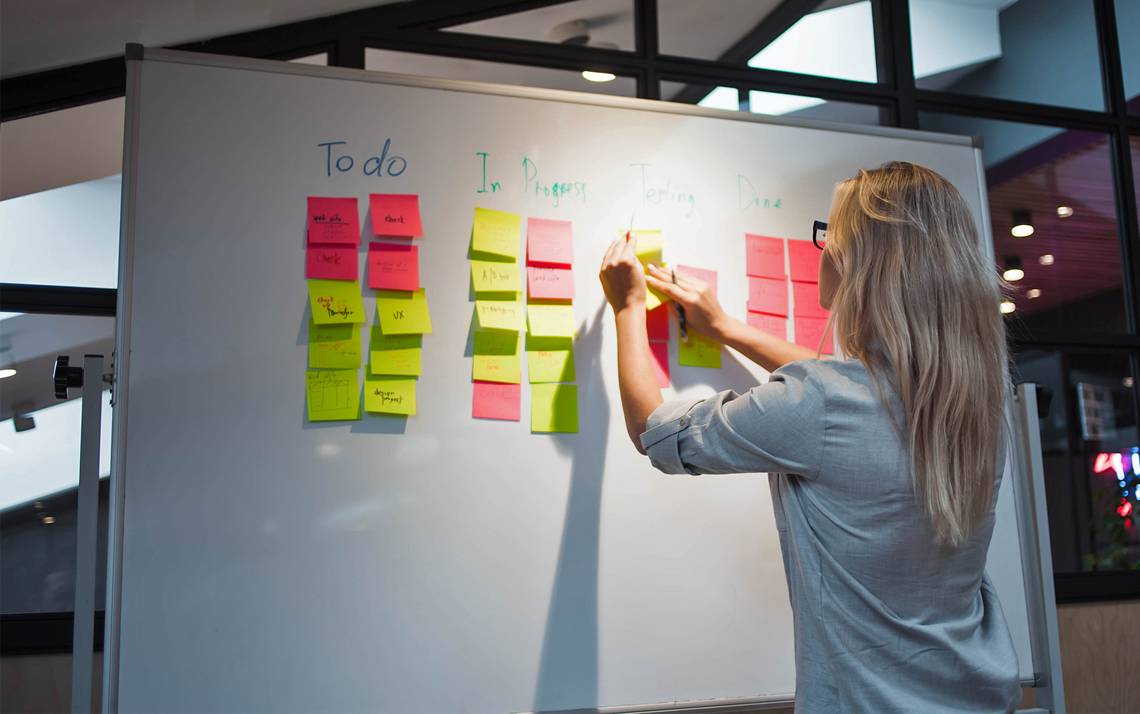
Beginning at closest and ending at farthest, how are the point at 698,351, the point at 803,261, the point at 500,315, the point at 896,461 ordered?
the point at 896,461 → the point at 500,315 → the point at 698,351 → the point at 803,261

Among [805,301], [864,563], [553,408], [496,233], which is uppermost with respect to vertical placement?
[496,233]

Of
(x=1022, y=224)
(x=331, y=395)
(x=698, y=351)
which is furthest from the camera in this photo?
(x=1022, y=224)

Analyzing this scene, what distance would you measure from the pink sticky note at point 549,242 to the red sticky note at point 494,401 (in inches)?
9.7

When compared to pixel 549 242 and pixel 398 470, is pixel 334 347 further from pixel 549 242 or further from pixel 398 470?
pixel 549 242

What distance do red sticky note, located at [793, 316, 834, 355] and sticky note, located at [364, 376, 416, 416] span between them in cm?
79

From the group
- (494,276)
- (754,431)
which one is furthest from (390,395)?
(754,431)

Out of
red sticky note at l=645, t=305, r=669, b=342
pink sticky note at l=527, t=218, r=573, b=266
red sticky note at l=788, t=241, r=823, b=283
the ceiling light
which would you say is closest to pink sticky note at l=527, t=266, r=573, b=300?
pink sticky note at l=527, t=218, r=573, b=266

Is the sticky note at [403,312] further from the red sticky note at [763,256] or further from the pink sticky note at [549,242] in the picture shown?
the red sticky note at [763,256]

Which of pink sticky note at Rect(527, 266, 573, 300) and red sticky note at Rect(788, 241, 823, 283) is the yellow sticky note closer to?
pink sticky note at Rect(527, 266, 573, 300)

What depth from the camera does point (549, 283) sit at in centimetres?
170

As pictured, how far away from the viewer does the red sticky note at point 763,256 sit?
184 centimetres

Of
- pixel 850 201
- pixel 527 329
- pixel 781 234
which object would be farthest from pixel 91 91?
pixel 850 201

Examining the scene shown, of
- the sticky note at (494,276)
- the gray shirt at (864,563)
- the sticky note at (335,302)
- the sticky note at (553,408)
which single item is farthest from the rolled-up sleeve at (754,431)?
the sticky note at (335,302)

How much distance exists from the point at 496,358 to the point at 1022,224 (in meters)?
1.80
